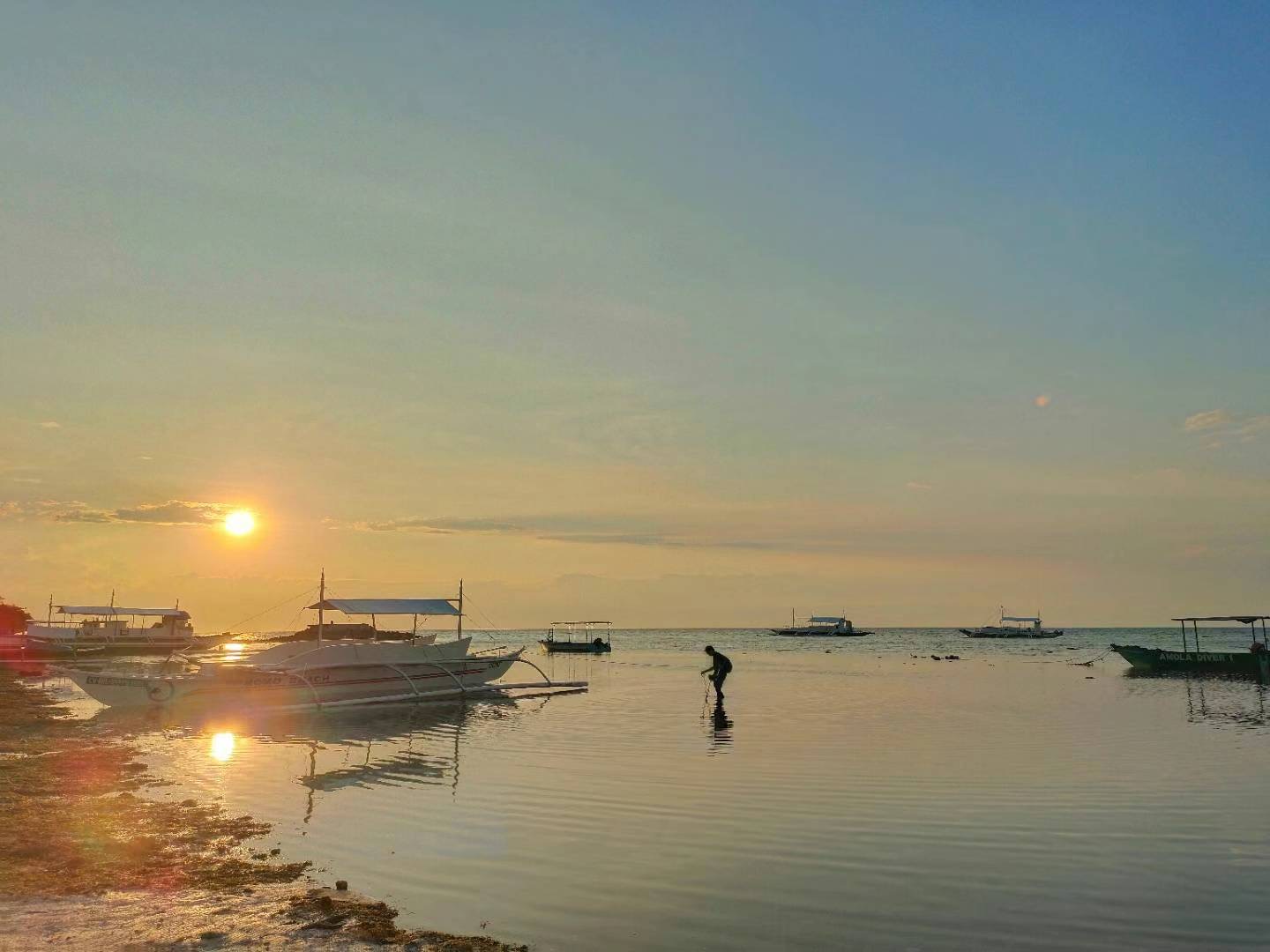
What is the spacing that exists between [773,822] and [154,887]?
964cm

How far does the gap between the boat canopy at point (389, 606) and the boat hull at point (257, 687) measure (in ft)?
19.2

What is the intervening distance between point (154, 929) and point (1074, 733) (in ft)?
94.1

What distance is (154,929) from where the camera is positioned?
31.7ft

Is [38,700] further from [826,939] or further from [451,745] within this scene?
[826,939]

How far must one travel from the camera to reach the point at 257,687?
126ft

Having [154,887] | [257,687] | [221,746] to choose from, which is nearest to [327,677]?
[257,687]

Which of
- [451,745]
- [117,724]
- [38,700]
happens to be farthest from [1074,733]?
[38,700]

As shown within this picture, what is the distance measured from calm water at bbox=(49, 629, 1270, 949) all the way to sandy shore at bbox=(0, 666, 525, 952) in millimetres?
788

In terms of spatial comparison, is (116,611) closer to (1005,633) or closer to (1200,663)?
(1200,663)

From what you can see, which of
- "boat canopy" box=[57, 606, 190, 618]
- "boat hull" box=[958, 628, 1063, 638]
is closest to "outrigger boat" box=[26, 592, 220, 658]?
"boat canopy" box=[57, 606, 190, 618]

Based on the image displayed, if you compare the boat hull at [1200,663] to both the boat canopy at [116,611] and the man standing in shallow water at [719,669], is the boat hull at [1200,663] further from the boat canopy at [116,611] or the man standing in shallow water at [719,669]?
the boat canopy at [116,611]

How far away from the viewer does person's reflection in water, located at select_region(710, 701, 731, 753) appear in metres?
26.5

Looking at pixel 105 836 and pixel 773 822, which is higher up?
pixel 105 836

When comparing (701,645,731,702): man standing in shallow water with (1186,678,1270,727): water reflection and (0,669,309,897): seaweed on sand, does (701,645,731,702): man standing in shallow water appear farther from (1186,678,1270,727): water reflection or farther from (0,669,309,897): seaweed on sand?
(0,669,309,897): seaweed on sand
